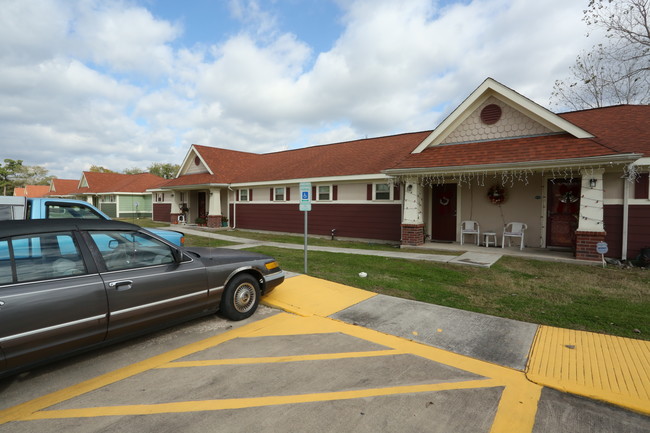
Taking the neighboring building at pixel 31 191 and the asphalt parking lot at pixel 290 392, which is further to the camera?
the neighboring building at pixel 31 191

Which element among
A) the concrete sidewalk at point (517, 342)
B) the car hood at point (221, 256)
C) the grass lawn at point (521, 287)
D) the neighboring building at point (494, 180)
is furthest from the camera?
the neighboring building at point (494, 180)

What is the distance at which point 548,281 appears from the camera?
7.31m

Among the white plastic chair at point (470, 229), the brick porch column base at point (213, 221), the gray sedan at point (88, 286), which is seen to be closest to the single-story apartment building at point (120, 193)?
the brick porch column base at point (213, 221)

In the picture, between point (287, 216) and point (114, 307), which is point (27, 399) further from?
point (287, 216)

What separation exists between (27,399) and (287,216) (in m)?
15.1

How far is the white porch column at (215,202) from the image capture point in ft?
69.7

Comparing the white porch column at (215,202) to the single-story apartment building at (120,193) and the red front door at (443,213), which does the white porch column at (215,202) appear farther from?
the single-story apartment building at (120,193)

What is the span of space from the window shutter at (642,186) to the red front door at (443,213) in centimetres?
531

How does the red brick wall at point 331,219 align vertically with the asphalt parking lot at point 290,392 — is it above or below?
above

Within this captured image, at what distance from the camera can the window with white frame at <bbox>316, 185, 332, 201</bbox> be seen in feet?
53.2

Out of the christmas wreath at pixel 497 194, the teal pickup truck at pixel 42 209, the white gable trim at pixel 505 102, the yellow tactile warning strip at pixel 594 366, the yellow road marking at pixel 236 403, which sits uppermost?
the white gable trim at pixel 505 102

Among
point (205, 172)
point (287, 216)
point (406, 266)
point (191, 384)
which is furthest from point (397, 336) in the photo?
point (205, 172)

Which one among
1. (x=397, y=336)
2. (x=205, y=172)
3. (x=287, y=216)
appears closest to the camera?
(x=397, y=336)

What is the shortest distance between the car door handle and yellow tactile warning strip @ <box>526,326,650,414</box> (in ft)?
14.0
